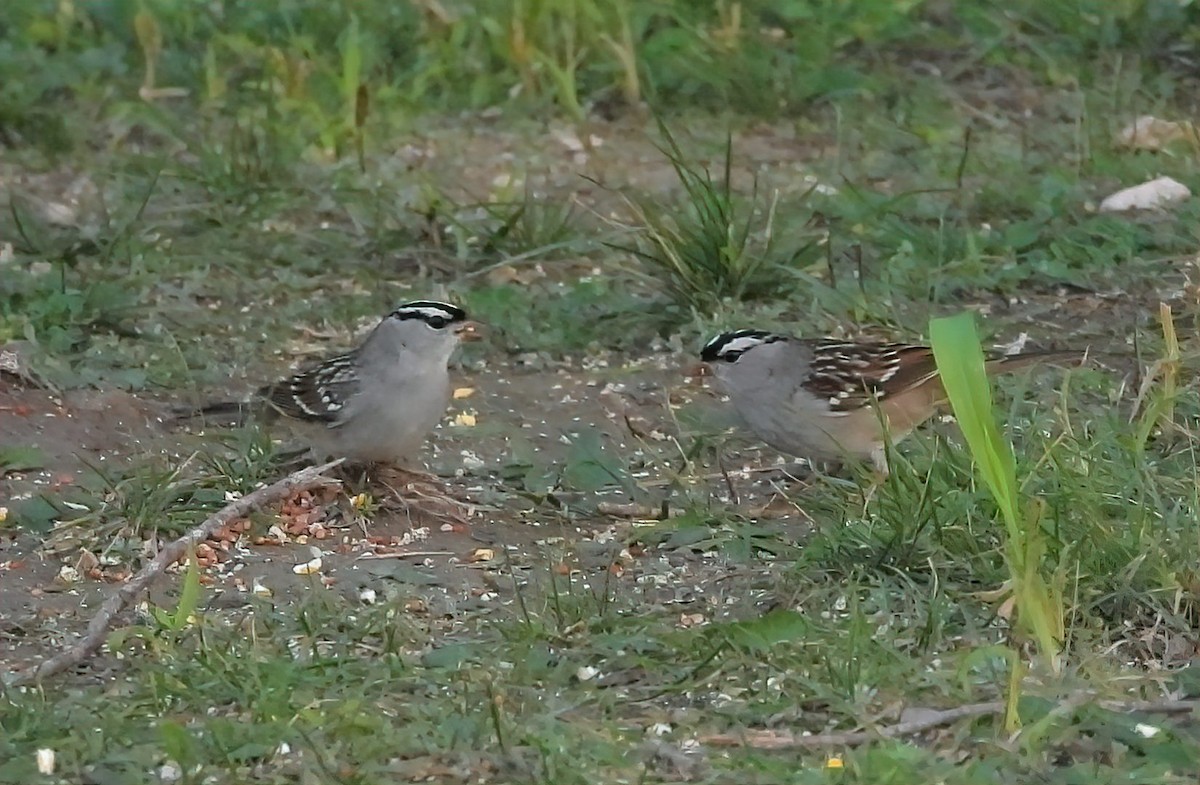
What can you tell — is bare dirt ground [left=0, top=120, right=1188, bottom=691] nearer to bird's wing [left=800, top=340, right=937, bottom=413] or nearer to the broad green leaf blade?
bird's wing [left=800, top=340, right=937, bottom=413]

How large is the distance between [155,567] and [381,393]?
1152 millimetres

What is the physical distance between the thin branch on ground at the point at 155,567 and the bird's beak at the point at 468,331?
2.40 feet

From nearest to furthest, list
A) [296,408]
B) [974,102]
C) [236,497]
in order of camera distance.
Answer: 1. [236,497]
2. [296,408]
3. [974,102]

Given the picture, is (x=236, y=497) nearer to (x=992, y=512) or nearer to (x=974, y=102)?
(x=992, y=512)

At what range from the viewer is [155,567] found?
441 cm

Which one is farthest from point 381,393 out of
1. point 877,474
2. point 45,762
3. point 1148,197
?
point 1148,197

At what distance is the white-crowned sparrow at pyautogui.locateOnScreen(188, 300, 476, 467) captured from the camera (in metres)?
5.41

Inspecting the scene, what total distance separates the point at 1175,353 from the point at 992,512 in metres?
0.60

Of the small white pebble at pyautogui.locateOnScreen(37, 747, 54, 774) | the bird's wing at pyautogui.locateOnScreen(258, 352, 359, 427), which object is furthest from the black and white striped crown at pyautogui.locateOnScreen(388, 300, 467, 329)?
the small white pebble at pyautogui.locateOnScreen(37, 747, 54, 774)

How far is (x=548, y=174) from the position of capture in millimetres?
8094

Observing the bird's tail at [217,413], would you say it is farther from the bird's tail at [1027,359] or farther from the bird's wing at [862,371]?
the bird's tail at [1027,359]

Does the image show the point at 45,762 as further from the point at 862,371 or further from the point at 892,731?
the point at 862,371

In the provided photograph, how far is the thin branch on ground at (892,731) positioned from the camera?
367 centimetres

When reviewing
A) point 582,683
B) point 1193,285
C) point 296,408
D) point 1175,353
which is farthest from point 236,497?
point 1193,285
